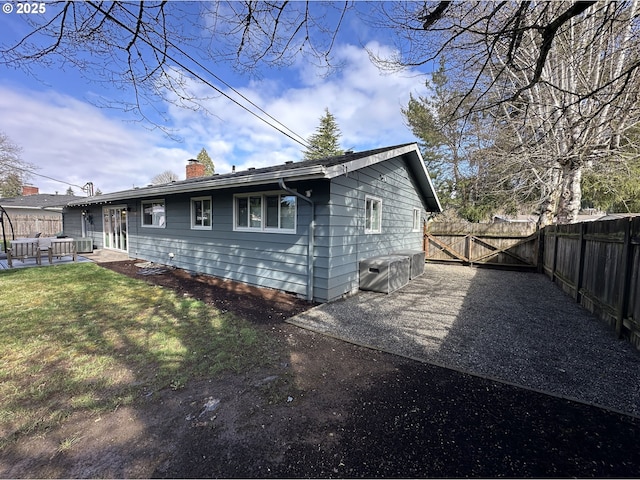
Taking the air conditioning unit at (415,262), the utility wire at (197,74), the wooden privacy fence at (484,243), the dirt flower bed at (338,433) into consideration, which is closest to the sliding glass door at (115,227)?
the utility wire at (197,74)

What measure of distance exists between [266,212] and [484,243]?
9234 millimetres

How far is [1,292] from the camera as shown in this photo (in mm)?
5797

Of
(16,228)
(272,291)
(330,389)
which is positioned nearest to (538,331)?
(330,389)

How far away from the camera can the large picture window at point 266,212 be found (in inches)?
247

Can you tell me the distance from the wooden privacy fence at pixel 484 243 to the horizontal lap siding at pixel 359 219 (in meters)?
3.27

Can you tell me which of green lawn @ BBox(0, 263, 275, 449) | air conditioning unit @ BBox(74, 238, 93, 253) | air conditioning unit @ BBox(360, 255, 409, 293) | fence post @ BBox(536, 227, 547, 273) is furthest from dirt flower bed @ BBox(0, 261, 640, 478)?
air conditioning unit @ BBox(74, 238, 93, 253)

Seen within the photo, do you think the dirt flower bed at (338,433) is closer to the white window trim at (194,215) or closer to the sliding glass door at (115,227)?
the white window trim at (194,215)

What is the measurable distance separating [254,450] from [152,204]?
34.6 ft

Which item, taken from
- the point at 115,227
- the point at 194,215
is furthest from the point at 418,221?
the point at 115,227

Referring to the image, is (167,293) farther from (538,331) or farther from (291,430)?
(538,331)

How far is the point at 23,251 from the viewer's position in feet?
29.0

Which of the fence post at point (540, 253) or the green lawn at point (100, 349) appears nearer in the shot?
the green lawn at point (100, 349)

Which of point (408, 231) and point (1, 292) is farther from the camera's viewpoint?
point (408, 231)

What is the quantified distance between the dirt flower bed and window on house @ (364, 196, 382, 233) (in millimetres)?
4726
